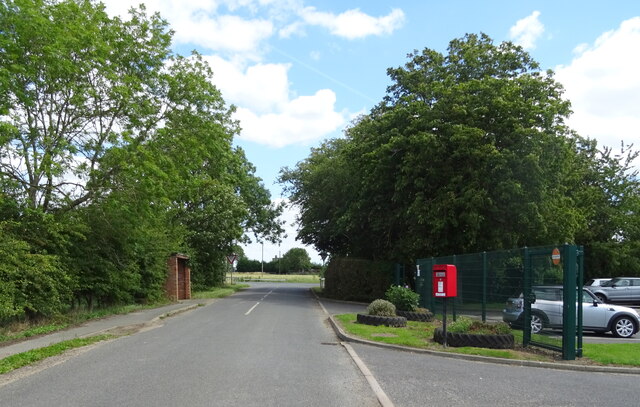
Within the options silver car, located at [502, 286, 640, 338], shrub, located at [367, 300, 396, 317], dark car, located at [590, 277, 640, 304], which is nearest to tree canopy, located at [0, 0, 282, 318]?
shrub, located at [367, 300, 396, 317]

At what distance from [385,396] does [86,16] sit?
1710 cm

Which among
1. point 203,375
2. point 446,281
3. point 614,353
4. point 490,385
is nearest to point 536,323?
point 614,353

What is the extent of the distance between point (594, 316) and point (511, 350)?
5.23m

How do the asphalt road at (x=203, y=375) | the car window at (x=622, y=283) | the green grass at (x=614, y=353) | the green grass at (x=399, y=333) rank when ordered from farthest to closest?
the car window at (x=622, y=283) < the green grass at (x=399, y=333) < the green grass at (x=614, y=353) < the asphalt road at (x=203, y=375)

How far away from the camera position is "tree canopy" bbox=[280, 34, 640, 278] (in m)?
22.6

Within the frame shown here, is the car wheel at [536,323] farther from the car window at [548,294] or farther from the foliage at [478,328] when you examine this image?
the foliage at [478,328]

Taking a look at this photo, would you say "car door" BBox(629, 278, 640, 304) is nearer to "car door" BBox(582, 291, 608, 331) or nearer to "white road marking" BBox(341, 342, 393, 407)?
"car door" BBox(582, 291, 608, 331)

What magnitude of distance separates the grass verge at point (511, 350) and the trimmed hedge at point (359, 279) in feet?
48.2

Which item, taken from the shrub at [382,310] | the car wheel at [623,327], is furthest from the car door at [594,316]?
the shrub at [382,310]

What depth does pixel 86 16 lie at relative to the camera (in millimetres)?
18031

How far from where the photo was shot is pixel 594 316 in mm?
14289

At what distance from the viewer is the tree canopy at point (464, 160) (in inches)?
888

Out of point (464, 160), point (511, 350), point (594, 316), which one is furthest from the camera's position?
point (464, 160)

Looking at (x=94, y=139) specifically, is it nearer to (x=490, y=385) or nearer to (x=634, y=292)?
(x=490, y=385)
